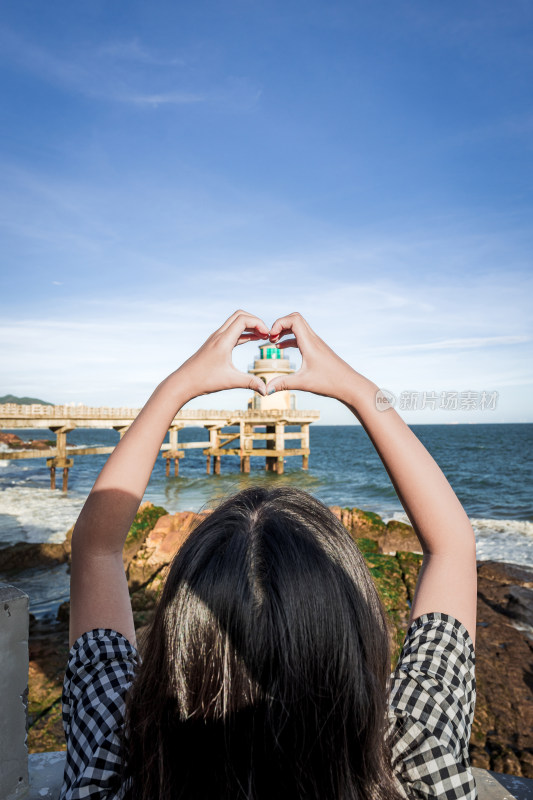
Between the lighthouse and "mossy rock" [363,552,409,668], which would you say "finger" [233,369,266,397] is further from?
the lighthouse

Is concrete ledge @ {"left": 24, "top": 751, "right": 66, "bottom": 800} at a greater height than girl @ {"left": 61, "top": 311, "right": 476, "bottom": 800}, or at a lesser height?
lesser

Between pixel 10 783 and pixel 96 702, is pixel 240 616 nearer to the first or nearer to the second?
pixel 96 702

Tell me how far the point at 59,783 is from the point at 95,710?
188 cm

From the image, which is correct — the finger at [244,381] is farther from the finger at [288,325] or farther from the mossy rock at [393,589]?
the mossy rock at [393,589]

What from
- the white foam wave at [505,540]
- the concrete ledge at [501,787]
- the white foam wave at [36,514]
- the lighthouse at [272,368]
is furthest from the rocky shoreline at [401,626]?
the lighthouse at [272,368]

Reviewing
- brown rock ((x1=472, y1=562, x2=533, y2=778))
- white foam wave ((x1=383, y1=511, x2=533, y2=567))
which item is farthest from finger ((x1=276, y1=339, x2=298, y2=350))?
white foam wave ((x1=383, y1=511, x2=533, y2=567))

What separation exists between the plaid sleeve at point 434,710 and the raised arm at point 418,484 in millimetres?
77

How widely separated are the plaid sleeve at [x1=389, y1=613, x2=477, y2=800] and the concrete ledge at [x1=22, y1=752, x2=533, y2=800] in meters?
1.91

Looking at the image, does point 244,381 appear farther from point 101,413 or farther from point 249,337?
point 101,413

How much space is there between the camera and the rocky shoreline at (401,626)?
4.44m

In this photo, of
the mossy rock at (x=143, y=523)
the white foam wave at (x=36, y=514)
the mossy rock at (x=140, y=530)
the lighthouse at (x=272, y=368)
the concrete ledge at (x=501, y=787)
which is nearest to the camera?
the concrete ledge at (x=501, y=787)

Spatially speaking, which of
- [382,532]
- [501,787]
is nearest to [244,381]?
[501,787]

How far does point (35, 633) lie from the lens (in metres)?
7.04

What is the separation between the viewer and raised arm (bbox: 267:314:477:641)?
1180 mm
